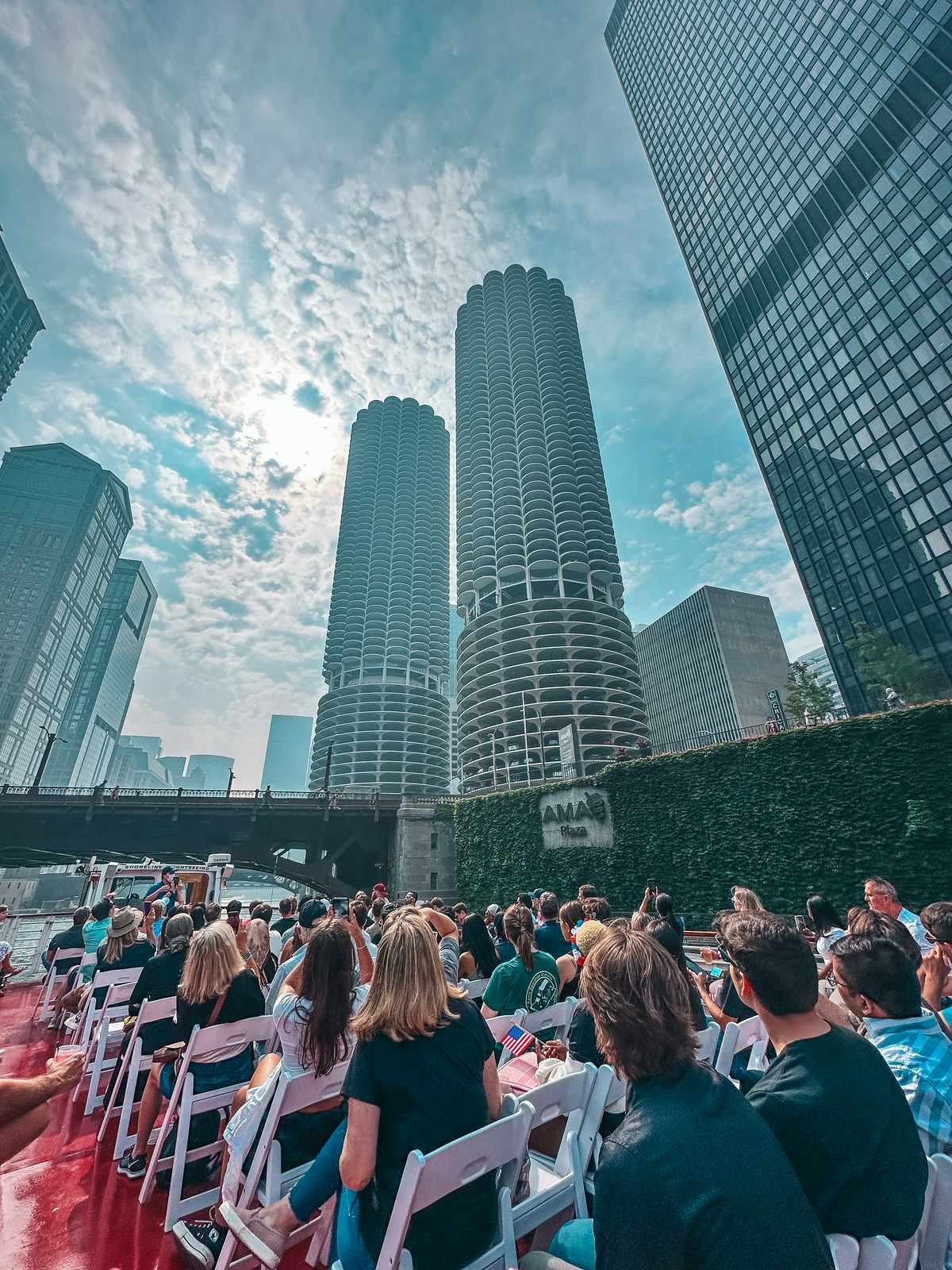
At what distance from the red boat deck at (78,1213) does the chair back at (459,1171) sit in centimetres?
231

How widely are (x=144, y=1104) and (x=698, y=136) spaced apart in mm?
106239

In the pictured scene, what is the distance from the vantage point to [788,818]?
18078 mm

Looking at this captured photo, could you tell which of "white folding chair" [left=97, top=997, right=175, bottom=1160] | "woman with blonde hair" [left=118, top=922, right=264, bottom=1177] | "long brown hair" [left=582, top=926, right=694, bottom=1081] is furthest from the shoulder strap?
"long brown hair" [left=582, top=926, right=694, bottom=1081]

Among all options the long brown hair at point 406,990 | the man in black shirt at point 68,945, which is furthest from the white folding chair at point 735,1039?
the man in black shirt at point 68,945

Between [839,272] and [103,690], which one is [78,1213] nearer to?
[839,272]

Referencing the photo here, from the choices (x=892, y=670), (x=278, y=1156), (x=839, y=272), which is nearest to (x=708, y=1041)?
(x=278, y=1156)

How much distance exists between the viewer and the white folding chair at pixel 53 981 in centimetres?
972

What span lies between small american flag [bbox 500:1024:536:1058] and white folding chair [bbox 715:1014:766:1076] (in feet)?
4.75

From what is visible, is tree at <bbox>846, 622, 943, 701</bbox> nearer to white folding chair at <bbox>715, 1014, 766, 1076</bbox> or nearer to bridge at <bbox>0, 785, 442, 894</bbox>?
bridge at <bbox>0, 785, 442, 894</bbox>

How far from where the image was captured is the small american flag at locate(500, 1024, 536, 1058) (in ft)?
14.2

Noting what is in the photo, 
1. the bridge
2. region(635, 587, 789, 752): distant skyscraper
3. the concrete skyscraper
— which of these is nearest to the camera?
the bridge

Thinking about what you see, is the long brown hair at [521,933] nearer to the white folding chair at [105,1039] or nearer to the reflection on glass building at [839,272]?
the white folding chair at [105,1039]

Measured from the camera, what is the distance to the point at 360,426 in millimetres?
130875

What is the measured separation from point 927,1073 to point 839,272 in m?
75.9
